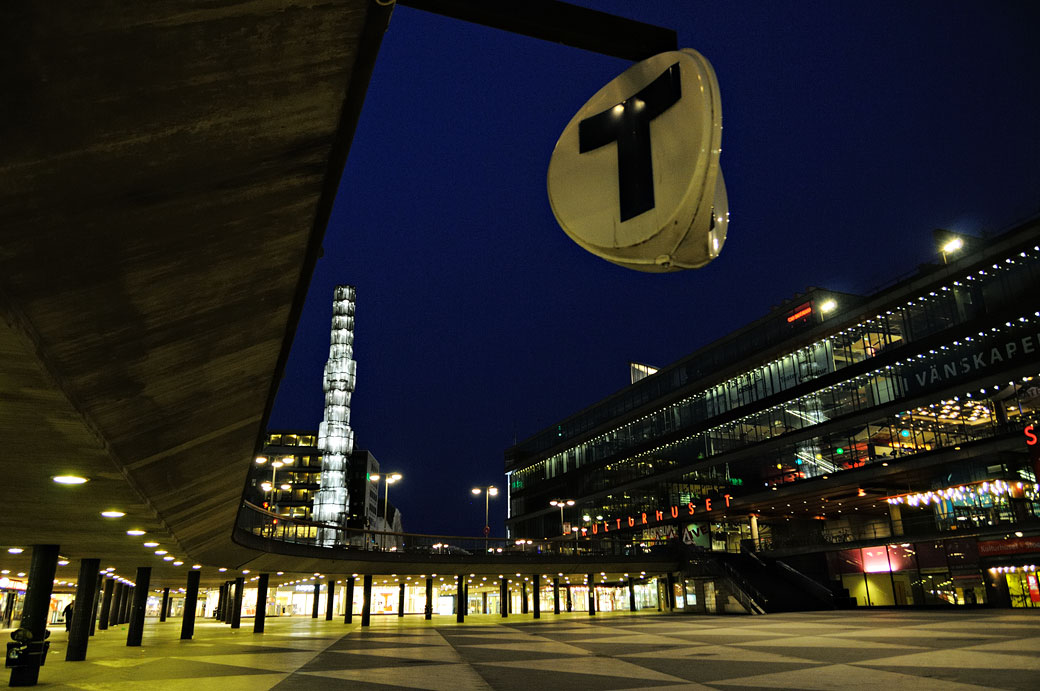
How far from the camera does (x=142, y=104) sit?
9.29 feet

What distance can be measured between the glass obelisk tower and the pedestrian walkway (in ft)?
178

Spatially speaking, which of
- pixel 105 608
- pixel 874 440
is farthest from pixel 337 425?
pixel 874 440

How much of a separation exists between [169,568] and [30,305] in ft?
118

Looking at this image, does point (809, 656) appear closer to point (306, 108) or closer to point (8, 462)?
point (8, 462)

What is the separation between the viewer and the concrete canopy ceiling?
2.47 m

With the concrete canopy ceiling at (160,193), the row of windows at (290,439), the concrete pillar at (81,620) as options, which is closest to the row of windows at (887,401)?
the concrete canopy ceiling at (160,193)

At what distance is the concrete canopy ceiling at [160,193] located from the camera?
8.12 feet

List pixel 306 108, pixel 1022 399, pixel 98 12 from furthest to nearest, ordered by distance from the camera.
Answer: pixel 1022 399, pixel 306 108, pixel 98 12

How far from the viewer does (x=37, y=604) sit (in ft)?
62.7

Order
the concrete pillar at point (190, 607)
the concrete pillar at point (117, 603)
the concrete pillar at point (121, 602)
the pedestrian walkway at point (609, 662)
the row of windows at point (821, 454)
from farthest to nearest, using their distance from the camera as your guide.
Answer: the concrete pillar at point (121, 602)
the concrete pillar at point (117, 603)
the row of windows at point (821, 454)
the concrete pillar at point (190, 607)
the pedestrian walkway at point (609, 662)

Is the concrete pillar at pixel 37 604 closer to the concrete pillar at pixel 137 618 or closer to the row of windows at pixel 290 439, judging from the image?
the concrete pillar at pixel 137 618

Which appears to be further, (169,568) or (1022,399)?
(1022,399)

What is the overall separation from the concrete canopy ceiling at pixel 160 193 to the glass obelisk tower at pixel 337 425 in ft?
244

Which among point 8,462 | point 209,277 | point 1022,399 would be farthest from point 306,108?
point 1022,399
